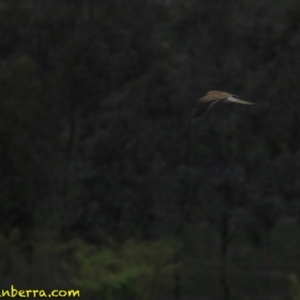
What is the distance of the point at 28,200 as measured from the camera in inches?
845

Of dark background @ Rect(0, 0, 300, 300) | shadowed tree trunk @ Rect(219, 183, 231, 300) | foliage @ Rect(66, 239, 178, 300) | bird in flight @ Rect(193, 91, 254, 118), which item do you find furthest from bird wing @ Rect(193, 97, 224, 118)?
shadowed tree trunk @ Rect(219, 183, 231, 300)

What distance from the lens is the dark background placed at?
71.9ft

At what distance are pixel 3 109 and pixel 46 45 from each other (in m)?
4.15

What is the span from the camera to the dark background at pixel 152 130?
21922mm

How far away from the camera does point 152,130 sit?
22.7 metres

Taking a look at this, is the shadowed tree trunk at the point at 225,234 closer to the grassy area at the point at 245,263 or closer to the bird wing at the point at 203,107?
the grassy area at the point at 245,263

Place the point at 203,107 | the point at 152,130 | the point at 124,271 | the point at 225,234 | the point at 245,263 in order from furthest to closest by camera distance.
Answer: the point at 245,263
the point at 225,234
the point at 152,130
the point at 124,271
the point at 203,107

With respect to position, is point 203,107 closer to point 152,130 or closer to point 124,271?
point 124,271

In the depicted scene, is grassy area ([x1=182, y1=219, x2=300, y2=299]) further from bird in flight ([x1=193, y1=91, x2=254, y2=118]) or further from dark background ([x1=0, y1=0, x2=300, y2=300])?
bird in flight ([x1=193, y1=91, x2=254, y2=118])

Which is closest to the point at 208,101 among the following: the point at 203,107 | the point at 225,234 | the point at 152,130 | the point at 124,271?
the point at 203,107

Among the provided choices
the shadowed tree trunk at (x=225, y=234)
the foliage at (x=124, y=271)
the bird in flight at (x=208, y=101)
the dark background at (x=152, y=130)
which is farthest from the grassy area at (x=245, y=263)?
the bird in flight at (x=208, y=101)

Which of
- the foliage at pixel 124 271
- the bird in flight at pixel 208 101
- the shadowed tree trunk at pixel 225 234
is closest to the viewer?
the bird in flight at pixel 208 101

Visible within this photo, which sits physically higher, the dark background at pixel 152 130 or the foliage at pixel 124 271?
the dark background at pixel 152 130

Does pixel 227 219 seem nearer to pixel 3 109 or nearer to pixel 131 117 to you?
pixel 131 117
